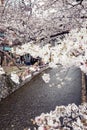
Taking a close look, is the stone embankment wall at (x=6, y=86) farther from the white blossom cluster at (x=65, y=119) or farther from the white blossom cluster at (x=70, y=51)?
the white blossom cluster at (x=70, y=51)

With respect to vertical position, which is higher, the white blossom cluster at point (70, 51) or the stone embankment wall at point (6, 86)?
the stone embankment wall at point (6, 86)

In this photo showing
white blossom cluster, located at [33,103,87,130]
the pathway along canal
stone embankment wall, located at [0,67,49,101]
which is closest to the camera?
white blossom cluster, located at [33,103,87,130]

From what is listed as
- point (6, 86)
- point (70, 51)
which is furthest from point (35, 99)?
point (70, 51)

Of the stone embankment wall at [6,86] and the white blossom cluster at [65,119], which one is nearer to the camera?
the white blossom cluster at [65,119]

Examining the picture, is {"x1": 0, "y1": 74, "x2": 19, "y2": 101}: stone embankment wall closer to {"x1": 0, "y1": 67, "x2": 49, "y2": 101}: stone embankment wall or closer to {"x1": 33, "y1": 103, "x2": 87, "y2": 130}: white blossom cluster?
{"x1": 0, "y1": 67, "x2": 49, "y2": 101}: stone embankment wall

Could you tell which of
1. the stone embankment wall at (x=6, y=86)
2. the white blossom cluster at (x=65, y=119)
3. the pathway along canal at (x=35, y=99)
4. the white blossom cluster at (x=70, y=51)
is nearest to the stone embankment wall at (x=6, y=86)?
the stone embankment wall at (x=6, y=86)

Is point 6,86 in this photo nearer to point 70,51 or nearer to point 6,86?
point 6,86

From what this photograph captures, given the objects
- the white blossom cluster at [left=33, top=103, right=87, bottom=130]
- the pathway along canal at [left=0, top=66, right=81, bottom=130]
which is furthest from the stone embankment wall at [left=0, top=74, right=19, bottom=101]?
the white blossom cluster at [left=33, top=103, right=87, bottom=130]
